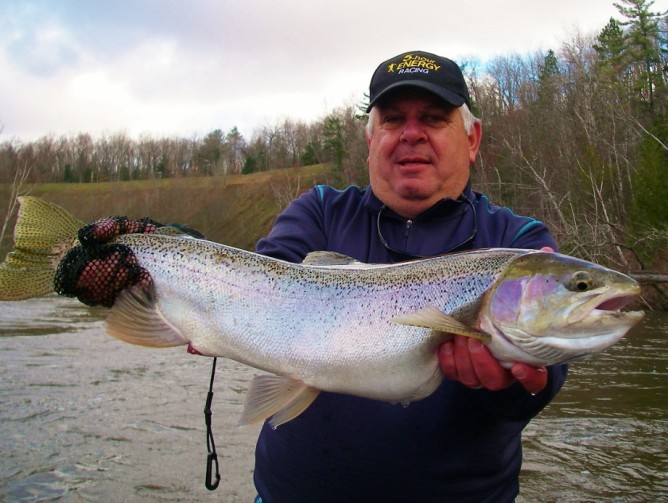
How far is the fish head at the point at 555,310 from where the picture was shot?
2.49m

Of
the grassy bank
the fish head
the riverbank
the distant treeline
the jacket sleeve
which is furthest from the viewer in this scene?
the grassy bank

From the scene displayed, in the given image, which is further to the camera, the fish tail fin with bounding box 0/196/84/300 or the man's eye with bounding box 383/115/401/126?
the man's eye with bounding box 383/115/401/126

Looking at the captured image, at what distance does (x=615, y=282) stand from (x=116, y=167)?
106674mm

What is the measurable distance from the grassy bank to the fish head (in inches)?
2404

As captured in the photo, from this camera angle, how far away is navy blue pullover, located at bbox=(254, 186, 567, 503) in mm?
2805

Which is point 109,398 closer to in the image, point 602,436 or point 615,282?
point 602,436

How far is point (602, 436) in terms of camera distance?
8438 mm

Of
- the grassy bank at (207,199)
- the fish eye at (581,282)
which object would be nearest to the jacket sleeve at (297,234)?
the fish eye at (581,282)

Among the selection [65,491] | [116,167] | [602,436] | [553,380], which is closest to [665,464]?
[602,436]

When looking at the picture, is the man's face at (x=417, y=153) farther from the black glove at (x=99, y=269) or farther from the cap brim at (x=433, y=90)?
the black glove at (x=99, y=269)

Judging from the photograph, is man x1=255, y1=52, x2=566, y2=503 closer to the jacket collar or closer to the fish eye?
the jacket collar

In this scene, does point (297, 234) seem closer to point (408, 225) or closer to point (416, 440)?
point (408, 225)

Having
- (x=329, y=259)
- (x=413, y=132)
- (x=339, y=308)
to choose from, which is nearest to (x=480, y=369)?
(x=339, y=308)

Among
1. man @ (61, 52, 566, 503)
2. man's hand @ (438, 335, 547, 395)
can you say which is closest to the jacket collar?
man @ (61, 52, 566, 503)
